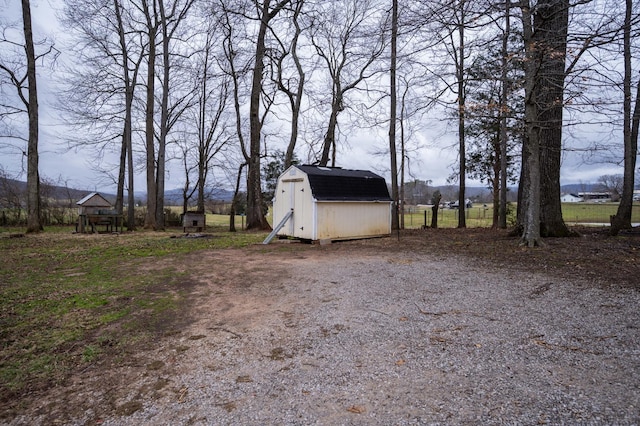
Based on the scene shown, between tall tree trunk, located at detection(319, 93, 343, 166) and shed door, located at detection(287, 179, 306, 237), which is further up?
tall tree trunk, located at detection(319, 93, 343, 166)

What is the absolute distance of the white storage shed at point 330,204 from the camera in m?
10.6

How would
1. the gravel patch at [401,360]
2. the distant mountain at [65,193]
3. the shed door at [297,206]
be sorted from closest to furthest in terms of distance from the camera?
1. the gravel patch at [401,360]
2. the shed door at [297,206]
3. the distant mountain at [65,193]

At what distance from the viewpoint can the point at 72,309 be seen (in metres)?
4.22

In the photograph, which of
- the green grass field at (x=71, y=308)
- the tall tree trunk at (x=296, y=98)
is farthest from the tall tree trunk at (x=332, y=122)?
the green grass field at (x=71, y=308)

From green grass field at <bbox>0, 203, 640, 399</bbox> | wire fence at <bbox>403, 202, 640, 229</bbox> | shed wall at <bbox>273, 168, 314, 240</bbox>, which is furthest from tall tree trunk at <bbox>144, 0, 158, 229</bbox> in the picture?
wire fence at <bbox>403, 202, 640, 229</bbox>

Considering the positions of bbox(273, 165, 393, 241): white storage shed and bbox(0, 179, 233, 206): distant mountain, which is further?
bbox(0, 179, 233, 206): distant mountain

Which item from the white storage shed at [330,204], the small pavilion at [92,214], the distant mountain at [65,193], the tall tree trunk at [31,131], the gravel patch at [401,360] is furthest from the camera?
the distant mountain at [65,193]

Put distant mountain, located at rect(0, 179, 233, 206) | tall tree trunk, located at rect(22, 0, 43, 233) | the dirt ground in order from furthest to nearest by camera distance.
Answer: distant mountain, located at rect(0, 179, 233, 206), tall tree trunk, located at rect(22, 0, 43, 233), the dirt ground

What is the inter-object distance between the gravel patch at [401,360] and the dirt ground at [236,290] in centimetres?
3

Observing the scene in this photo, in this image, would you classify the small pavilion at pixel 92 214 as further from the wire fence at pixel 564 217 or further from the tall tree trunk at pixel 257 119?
the wire fence at pixel 564 217

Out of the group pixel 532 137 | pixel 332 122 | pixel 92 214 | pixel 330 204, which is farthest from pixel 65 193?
pixel 532 137

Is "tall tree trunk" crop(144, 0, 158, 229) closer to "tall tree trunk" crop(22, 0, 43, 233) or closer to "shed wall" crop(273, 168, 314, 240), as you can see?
"tall tree trunk" crop(22, 0, 43, 233)

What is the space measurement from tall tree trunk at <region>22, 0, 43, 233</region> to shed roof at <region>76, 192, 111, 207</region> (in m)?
1.40

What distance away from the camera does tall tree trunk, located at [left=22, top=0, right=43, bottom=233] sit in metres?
13.0
